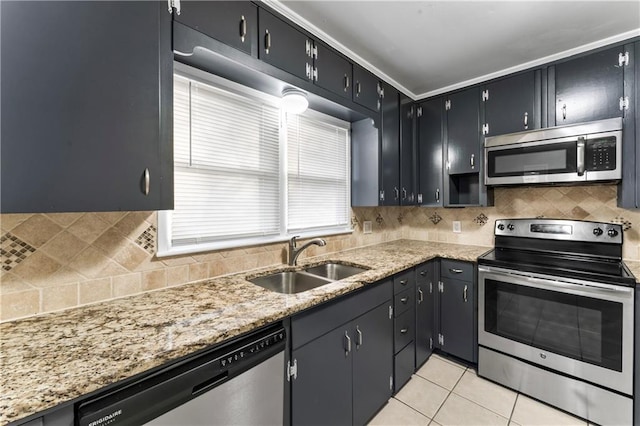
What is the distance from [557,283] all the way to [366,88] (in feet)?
6.48

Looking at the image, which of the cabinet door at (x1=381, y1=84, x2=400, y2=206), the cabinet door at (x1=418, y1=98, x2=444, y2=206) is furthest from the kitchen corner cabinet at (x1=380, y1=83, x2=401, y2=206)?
the cabinet door at (x1=418, y1=98, x2=444, y2=206)

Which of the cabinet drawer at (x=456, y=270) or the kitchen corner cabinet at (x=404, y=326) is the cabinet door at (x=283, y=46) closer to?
the kitchen corner cabinet at (x=404, y=326)

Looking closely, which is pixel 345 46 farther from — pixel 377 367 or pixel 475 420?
pixel 475 420

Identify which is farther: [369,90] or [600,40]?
[369,90]

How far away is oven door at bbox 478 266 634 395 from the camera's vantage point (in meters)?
1.59

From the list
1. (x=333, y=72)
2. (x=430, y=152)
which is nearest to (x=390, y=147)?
(x=430, y=152)

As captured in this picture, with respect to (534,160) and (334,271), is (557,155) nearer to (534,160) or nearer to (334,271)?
(534,160)

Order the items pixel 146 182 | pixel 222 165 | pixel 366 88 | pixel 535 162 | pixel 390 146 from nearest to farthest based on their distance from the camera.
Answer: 1. pixel 146 182
2. pixel 222 165
3. pixel 535 162
4. pixel 366 88
5. pixel 390 146

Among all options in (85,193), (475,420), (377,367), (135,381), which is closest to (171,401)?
(135,381)

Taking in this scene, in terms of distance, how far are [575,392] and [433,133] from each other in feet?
7.56

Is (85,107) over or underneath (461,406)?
over

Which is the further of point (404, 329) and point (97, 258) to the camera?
point (404, 329)

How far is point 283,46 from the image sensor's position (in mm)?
1564

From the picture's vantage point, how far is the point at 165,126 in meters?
1.05
